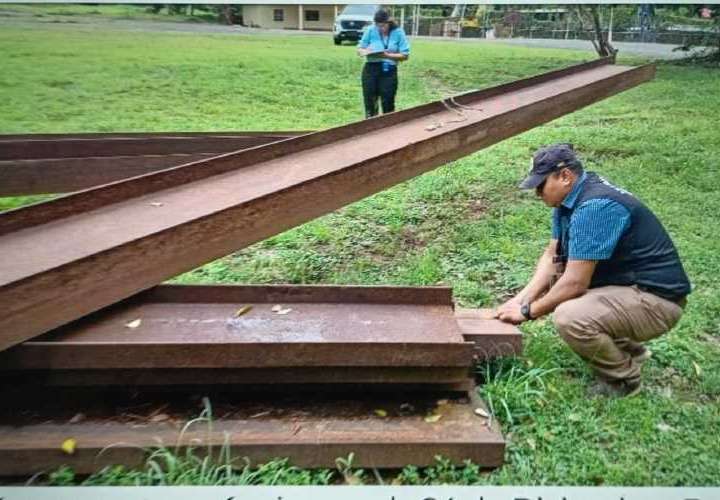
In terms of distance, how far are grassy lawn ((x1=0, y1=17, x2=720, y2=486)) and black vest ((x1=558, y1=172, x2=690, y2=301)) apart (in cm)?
41

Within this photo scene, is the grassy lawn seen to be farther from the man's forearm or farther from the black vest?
the black vest

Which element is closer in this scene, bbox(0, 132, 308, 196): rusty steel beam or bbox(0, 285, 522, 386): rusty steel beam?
bbox(0, 285, 522, 386): rusty steel beam

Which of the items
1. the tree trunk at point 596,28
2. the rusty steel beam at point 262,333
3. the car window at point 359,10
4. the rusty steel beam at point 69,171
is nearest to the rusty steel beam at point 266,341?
the rusty steel beam at point 262,333

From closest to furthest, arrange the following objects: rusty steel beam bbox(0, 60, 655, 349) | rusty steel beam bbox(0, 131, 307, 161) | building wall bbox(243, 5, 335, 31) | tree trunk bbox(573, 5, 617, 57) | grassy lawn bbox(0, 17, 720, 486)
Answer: rusty steel beam bbox(0, 60, 655, 349) → grassy lawn bbox(0, 17, 720, 486) → building wall bbox(243, 5, 335, 31) → tree trunk bbox(573, 5, 617, 57) → rusty steel beam bbox(0, 131, 307, 161)

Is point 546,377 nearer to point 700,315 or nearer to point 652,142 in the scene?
point 700,315

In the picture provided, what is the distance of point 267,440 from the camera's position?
5.82 feet

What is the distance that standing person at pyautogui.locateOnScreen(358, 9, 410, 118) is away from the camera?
2.89 meters

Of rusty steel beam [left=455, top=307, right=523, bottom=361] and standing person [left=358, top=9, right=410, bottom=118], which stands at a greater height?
standing person [left=358, top=9, right=410, bottom=118]

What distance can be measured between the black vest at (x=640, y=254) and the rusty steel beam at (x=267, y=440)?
76 cm

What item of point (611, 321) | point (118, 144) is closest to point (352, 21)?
point (118, 144)

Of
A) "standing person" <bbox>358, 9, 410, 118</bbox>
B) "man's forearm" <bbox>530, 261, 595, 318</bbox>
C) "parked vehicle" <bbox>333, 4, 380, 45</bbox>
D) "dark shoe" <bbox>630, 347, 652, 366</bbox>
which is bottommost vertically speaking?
"dark shoe" <bbox>630, 347, 652, 366</bbox>

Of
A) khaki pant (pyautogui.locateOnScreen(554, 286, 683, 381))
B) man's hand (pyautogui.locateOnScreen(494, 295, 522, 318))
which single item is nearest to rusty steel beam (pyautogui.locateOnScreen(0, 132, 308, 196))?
man's hand (pyautogui.locateOnScreen(494, 295, 522, 318))

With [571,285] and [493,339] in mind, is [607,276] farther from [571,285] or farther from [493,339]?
[493,339]

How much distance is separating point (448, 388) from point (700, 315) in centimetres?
131
